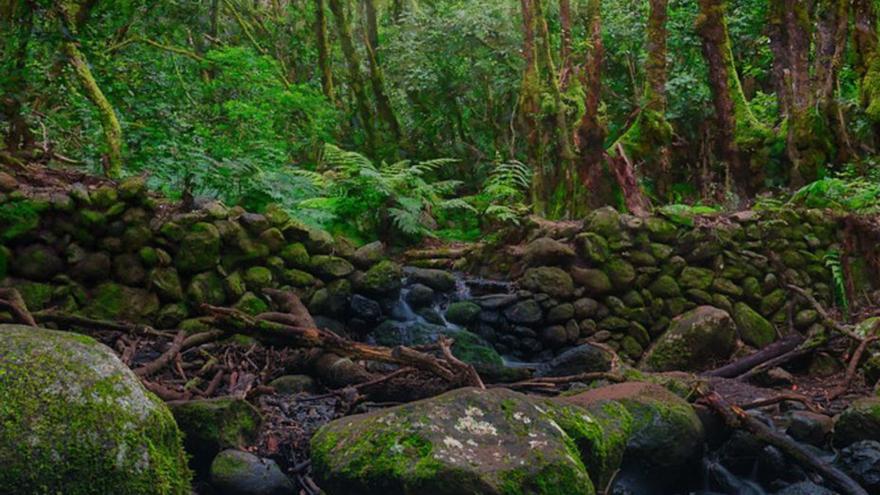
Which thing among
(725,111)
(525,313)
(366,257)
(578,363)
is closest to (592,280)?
(525,313)

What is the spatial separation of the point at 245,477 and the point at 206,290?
10.2ft

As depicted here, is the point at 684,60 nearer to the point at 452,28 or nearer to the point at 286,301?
the point at 452,28

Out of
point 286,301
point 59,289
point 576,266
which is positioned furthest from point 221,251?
point 576,266

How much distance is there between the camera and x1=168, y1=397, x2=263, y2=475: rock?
3629 millimetres

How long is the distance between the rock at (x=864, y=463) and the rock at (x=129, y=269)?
5.33m

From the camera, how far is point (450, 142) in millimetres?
16328

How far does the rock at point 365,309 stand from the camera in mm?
6930

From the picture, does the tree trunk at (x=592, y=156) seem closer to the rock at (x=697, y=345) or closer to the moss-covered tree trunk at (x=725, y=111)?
the moss-covered tree trunk at (x=725, y=111)

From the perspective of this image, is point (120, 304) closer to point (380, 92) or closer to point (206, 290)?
point (206, 290)

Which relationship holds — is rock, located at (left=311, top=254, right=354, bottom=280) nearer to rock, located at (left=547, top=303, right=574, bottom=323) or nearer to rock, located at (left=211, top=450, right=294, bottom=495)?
rock, located at (left=547, top=303, right=574, bottom=323)

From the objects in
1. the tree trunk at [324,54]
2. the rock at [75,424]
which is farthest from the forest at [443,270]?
the tree trunk at [324,54]

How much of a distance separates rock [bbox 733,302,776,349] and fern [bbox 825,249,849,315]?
0.81m

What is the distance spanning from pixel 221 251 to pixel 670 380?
3.96 metres

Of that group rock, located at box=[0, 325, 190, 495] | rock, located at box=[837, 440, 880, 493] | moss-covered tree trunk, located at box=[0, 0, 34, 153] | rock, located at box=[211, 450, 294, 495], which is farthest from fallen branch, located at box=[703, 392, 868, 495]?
moss-covered tree trunk, located at box=[0, 0, 34, 153]
